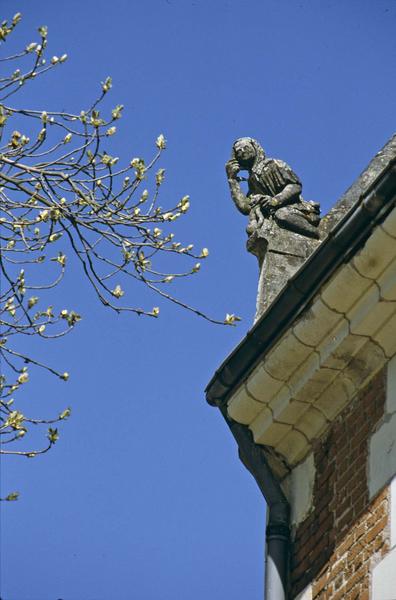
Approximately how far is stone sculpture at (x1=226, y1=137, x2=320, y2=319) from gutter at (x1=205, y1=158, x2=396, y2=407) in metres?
0.56

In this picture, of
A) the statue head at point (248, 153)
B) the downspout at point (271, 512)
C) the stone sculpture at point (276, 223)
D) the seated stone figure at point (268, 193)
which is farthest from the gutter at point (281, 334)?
the statue head at point (248, 153)

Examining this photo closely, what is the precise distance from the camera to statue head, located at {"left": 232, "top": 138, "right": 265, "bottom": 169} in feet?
31.0

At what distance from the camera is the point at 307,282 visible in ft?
24.8

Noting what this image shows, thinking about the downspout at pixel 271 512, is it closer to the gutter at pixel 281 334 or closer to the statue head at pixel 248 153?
the gutter at pixel 281 334

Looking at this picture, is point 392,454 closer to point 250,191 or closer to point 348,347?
point 348,347

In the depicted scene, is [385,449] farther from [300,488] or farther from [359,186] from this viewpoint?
[359,186]

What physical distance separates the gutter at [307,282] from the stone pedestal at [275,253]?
2.04ft

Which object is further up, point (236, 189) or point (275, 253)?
point (236, 189)

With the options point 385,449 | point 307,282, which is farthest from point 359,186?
point 385,449

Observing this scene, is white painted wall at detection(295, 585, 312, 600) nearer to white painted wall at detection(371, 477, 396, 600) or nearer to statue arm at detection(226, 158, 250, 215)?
white painted wall at detection(371, 477, 396, 600)

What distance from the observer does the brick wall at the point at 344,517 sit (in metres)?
6.92

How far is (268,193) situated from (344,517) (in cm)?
253

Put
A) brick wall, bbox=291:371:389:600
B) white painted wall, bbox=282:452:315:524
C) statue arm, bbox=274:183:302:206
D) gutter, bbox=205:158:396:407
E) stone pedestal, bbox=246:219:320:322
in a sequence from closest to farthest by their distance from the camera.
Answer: brick wall, bbox=291:371:389:600
gutter, bbox=205:158:396:407
white painted wall, bbox=282:452:315:524
stone pedestal, bbox=246:219:320:322
statue arm, bbox=274:183:302:206

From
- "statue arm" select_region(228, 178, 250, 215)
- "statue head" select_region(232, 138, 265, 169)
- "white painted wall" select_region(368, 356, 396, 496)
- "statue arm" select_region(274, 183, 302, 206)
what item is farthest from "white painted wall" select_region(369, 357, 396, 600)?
"statue head" select_region(232, 138, 265, 169)
